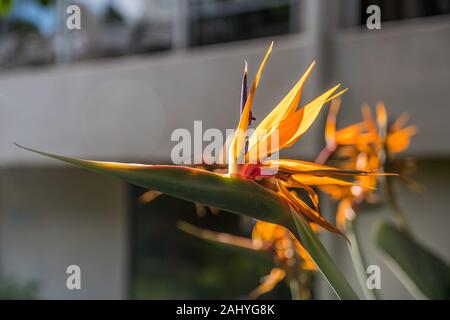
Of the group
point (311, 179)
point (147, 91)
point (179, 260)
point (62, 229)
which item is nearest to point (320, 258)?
point (311, 179)

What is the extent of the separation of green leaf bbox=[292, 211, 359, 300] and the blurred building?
148 centimetres

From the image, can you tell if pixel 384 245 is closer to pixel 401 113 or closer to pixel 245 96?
pixel 245 96

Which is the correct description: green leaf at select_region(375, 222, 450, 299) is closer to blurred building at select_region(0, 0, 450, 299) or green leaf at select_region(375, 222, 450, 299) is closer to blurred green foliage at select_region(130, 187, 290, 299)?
blurred building at select_region(0, 0, 450, 299)

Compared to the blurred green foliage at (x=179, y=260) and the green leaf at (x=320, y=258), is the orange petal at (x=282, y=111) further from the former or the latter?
the blurred green foliage at (x=179, y=260)

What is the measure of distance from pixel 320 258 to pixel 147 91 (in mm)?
2258

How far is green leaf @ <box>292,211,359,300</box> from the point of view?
13.3 inches

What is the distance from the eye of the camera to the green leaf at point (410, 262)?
61 cm

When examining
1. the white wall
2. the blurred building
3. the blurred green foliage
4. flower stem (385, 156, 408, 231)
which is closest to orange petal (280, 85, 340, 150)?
flower stem (385, 156, 408, 231)

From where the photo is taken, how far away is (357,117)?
2104mm

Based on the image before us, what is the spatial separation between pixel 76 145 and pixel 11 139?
383mm
